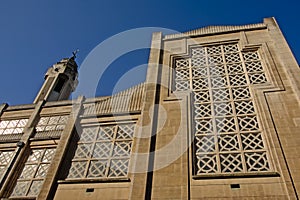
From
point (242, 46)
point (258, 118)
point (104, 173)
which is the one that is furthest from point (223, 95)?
point (104, 173)

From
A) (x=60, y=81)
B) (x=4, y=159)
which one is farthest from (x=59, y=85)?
(x=4, y=159)

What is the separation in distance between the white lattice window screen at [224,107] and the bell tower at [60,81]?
10.3 m

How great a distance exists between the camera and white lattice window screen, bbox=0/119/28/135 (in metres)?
12.0

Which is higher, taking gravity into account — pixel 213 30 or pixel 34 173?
pixel 213 30

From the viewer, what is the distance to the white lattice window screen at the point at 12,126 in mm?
12047

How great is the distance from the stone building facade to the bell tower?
17.8 ft

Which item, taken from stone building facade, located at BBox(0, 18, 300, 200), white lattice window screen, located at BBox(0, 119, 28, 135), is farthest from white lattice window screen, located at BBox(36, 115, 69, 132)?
white lattice window screen, located at BBox(0, 119, 28, 135)

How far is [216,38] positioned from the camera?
12578 millimetres

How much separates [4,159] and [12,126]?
1.98 meters

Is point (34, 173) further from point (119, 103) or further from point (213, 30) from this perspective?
point (213, 30)

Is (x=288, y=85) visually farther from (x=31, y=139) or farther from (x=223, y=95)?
(x=31, y=139)

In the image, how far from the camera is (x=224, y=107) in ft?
31.7

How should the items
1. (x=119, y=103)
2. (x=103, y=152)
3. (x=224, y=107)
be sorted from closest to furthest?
(x=103, y=152), (x=224, y=107), (x=119, y=103)

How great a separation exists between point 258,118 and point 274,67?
8.34ft
